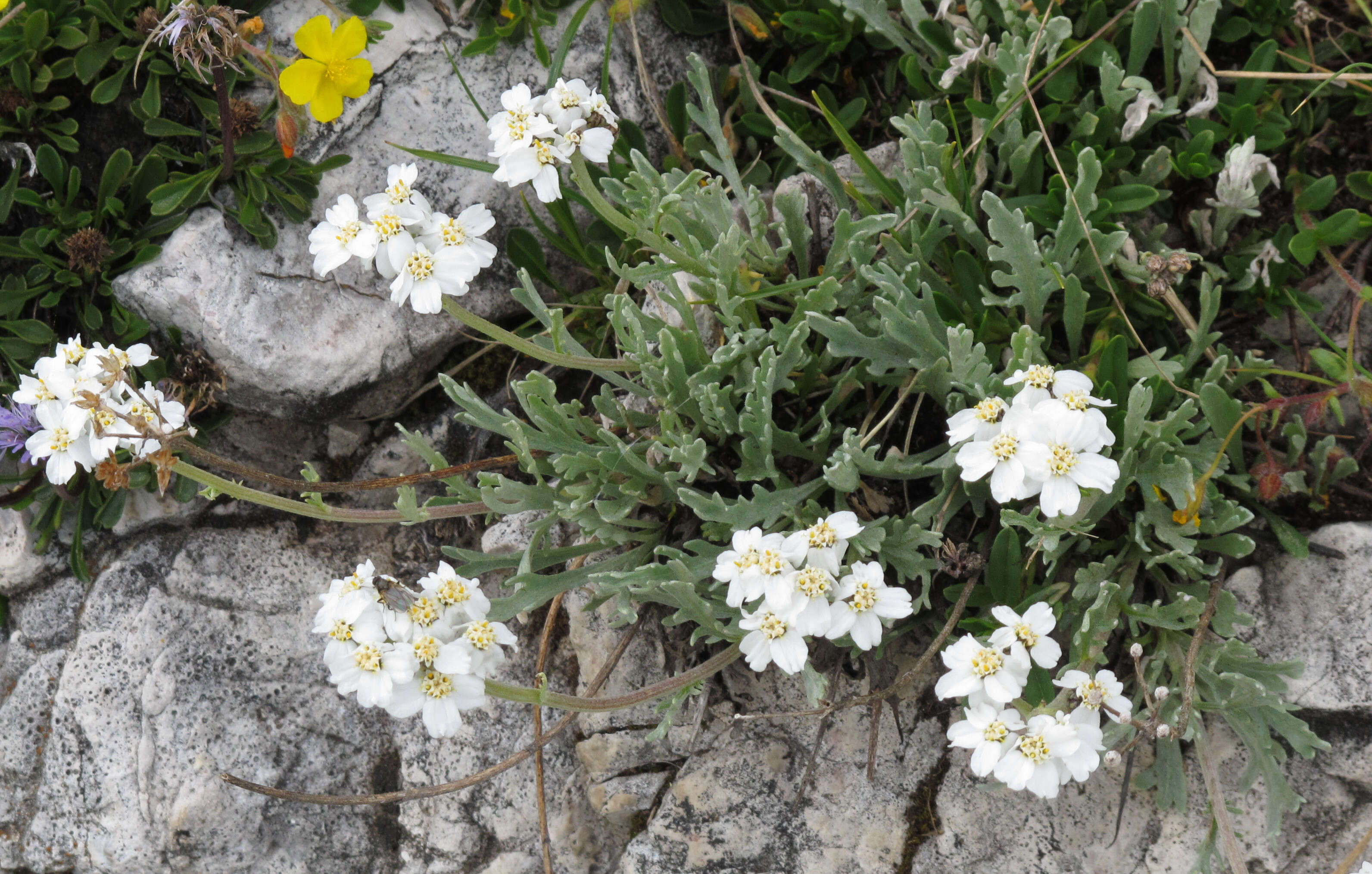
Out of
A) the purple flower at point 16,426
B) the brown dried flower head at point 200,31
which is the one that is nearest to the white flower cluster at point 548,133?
the brown dried flower head at point 200,31

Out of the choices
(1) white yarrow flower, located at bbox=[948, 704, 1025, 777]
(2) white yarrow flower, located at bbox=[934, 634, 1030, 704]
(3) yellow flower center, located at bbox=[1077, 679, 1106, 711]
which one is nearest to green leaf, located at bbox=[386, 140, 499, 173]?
(2) white yarrow flower, located at bbox=[934, 634, 1030, 704]

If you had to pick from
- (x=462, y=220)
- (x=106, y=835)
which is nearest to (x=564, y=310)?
(x=462, y=220)

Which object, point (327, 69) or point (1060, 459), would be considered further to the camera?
point (327, 69)

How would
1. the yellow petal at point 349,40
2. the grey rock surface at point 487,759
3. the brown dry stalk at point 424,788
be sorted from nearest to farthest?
1. the brown dry stalk at point 424,788
2. the grey rock surface at point 487,759
3. the yellow petal at point 349,40

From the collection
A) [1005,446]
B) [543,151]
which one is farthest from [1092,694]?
[543,151]

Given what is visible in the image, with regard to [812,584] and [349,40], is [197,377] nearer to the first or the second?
[349,40]

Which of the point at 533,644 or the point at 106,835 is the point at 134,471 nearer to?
the point at 106,835

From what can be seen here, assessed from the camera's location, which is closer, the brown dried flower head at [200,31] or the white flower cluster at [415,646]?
the white flower cluster at [415,646]

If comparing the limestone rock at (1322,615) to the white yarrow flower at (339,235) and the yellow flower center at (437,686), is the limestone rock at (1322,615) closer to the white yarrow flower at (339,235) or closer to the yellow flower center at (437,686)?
the yellow flower center at (437,686)
